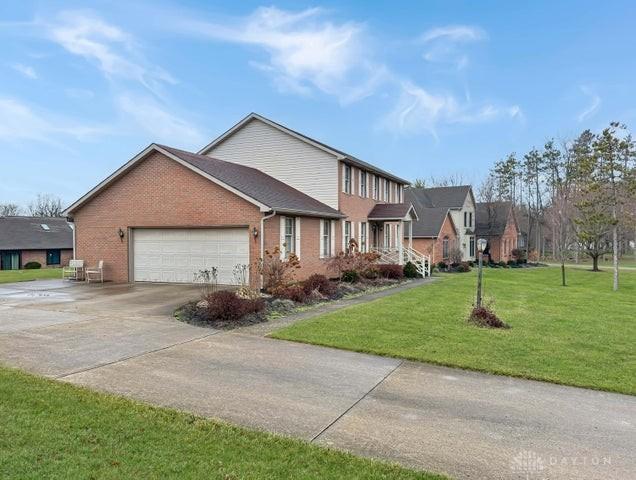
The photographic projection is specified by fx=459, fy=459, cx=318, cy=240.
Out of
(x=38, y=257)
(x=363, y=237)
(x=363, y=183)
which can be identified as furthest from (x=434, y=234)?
(x=38, y=257)

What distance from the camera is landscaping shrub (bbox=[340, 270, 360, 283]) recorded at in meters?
18.5

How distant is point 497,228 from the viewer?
147 ft

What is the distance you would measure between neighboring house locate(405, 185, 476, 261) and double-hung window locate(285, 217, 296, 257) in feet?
74.9

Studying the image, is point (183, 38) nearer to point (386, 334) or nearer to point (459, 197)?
point (386, 334)

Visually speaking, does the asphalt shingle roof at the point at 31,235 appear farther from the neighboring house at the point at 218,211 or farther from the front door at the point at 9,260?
the neighboring house at the point at 218,211

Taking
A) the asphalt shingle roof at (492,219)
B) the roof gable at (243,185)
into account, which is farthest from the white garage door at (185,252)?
the asphalt shingle roof at (492,219)

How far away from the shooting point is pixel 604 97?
23.2 m

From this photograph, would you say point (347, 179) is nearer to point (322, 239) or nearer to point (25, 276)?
point (322, 239)

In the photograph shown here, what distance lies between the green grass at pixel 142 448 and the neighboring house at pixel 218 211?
11.1m

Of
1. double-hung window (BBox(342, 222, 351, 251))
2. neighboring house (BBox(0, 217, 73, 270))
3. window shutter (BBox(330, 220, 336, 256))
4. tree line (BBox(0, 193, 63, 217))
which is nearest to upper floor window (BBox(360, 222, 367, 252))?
double-hung window (BBox(342, 222, 351, 251))

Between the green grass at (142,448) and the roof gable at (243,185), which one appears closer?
the green grass at (142,448)

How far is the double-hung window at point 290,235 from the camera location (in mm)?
17469

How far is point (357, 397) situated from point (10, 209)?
91038 mm

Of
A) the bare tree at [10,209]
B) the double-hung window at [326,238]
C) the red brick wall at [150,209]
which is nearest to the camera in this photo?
the red brick wall at [150,209]
